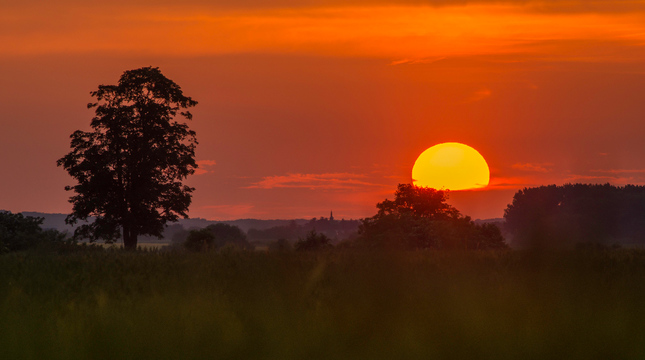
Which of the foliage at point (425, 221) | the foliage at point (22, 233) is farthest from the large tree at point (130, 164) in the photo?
the foliage at point (425, 221)

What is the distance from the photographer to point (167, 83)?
46.7m

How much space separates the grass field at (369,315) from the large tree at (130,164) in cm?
3142

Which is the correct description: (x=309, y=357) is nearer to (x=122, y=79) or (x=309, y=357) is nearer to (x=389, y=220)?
(x=122, y=79)

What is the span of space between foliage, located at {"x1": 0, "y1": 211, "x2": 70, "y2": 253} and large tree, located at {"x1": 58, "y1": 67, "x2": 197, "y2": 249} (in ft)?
6.00

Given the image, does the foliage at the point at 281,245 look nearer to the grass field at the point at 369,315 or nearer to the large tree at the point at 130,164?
the grass field at the point at 369,315

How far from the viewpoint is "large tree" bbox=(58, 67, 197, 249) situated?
4391cm

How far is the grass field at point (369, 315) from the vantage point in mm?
8617

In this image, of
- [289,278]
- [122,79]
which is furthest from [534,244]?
[122,79]

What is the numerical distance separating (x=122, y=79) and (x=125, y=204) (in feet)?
27.8

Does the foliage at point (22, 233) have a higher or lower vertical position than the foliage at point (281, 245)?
higher

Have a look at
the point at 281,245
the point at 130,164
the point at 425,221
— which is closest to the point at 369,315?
the point at 281,245

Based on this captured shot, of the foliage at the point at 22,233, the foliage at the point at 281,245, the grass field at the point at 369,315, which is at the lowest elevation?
the grass field at the point at 369,315

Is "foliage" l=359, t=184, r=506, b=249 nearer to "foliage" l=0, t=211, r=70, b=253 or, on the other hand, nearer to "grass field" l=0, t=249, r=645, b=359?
"foliage" l=0, t=211, r=70, b=253

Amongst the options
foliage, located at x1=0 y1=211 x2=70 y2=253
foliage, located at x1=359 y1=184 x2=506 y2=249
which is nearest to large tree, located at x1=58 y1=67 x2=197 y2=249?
foliage, located at x1=0 y1=211 x2=70 y2=253
